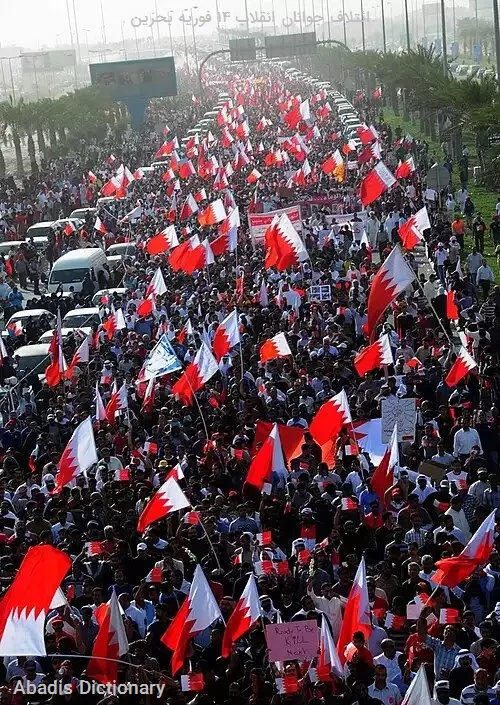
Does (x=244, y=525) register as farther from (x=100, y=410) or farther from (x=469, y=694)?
(x=100, y=410)

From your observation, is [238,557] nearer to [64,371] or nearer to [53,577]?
[53,577]

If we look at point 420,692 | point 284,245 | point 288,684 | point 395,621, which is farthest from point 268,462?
point 284,245

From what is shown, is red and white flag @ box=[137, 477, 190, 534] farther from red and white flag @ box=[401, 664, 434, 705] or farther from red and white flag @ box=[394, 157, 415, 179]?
red and white flag @ box=[394, 157, 415, 179]

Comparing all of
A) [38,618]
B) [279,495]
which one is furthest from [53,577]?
[279,495]

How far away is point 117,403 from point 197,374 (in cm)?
109

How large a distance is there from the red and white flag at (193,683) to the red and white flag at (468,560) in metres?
2.11

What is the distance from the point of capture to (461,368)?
19.0m

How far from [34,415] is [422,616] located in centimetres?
1151

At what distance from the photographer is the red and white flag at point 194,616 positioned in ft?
39.6

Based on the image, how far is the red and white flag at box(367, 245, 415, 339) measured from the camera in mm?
20359

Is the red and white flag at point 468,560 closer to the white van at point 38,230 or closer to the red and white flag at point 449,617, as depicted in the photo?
the red and white flag at point 449,617

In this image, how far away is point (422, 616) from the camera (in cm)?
1189

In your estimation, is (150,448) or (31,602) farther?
(150,448)

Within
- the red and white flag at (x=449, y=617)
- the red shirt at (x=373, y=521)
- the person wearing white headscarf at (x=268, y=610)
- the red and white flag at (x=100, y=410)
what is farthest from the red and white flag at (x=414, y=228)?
the red and white flag at (x=449, y=617)
